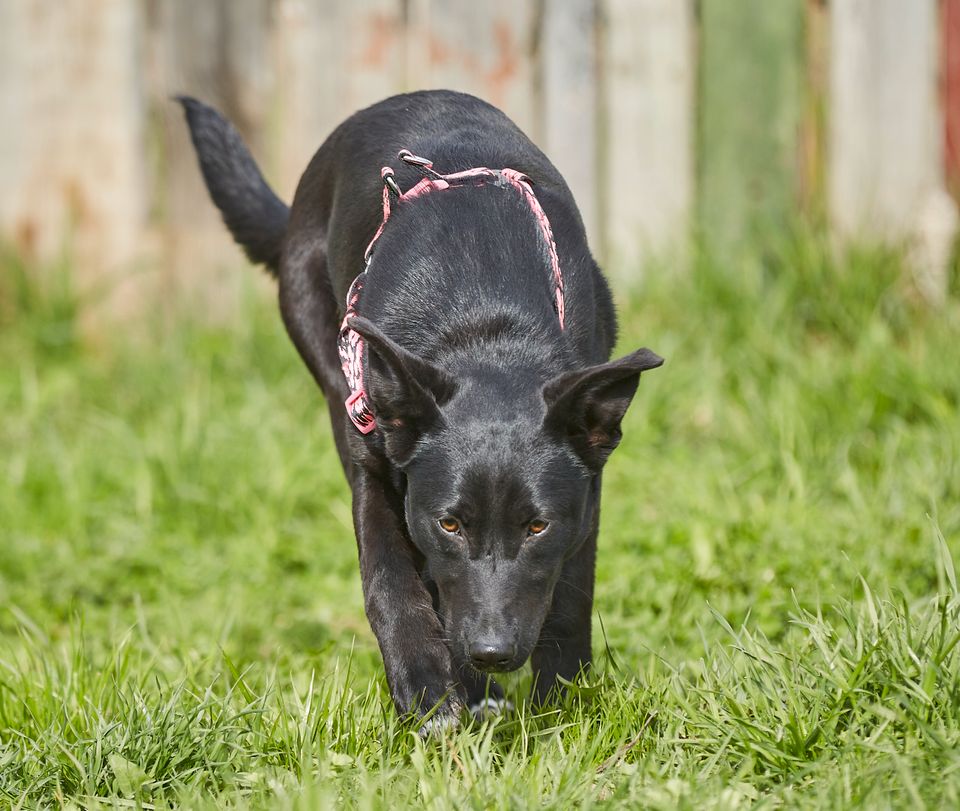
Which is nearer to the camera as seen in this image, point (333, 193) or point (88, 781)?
point (88, 781)

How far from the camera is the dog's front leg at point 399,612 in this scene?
8.82ft

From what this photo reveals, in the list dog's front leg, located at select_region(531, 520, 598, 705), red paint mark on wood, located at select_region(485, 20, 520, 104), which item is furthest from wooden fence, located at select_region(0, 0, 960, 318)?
dog's front leg, located at select_region(531, 520, 598, 705)

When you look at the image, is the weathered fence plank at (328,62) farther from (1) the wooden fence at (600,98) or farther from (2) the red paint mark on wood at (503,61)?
(2) the red paint mark on wood at (503,61)

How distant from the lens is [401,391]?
256 centimetres

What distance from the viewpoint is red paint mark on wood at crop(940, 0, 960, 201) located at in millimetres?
5754

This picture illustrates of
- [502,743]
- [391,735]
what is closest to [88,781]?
[391,735]

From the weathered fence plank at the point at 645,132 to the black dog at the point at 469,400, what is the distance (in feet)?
8.59

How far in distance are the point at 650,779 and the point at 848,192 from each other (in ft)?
12.8

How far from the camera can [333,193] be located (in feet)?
11.0

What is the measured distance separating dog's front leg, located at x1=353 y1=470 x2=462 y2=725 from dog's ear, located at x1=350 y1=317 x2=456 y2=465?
0.72 ft

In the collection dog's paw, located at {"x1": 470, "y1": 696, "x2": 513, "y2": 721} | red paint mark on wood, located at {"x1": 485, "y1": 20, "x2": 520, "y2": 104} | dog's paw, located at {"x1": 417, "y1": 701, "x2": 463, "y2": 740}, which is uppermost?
red paint mark on wood, located at {"x1": 485, "y1": 20, "x2": 520, "y2": 104}

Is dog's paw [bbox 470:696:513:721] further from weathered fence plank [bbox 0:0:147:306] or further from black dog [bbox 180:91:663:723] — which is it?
weathered fence plank [bbox 0:0:147:306]

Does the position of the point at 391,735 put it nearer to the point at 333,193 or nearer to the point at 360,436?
the point at 360,436

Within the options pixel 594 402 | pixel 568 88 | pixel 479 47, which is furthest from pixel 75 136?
pixel 594 402
